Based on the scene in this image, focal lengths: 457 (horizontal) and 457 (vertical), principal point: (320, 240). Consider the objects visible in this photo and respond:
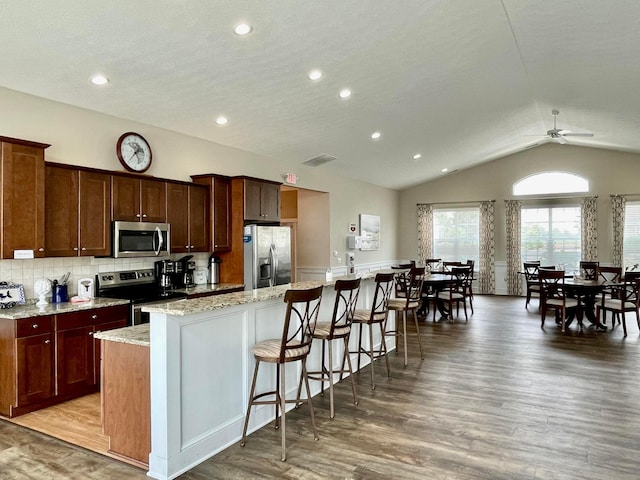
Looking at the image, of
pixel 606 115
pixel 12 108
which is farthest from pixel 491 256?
pixel 12 108

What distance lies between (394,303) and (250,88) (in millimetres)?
2941

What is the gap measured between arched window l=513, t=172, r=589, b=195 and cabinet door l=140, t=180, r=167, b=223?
9337 mm

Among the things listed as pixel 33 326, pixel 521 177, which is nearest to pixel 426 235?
pixel 521 177

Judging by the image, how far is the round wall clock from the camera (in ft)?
16.5

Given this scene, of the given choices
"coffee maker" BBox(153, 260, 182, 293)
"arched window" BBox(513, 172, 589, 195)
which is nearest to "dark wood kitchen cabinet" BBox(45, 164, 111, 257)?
"coffee maker" BBox(153, 260, 182, 293)

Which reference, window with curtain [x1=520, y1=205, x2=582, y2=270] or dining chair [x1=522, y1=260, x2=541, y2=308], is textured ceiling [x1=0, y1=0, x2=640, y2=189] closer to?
dining chair [x1=522, y1=260, x2=541, y2=308]

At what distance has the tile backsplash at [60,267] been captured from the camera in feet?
13.7

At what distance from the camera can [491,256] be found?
11.8 m

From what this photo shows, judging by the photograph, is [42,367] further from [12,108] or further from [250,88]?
[250,88]

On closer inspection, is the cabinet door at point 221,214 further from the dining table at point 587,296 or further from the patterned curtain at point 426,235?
the patterned curtain at point 426,235

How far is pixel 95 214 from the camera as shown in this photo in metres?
4.56

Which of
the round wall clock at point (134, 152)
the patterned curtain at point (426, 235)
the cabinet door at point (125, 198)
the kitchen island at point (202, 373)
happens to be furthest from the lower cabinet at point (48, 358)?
the patterned curtain at point (426, 235)

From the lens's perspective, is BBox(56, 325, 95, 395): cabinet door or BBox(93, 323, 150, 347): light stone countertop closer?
BBox(93, 323, 150, 347): light stone countertop

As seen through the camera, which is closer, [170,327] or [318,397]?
[170,327]
